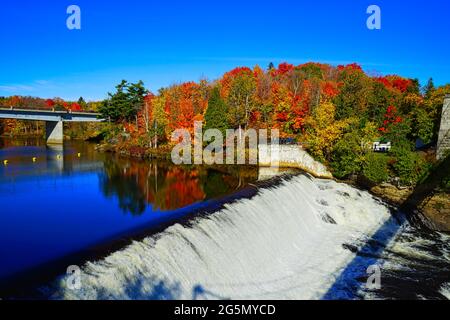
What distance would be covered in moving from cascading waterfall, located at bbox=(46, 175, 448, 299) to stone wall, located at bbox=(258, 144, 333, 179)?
Answer: 5537mm

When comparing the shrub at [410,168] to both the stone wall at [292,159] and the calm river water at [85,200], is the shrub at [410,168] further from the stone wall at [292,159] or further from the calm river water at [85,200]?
the calm river water at [85,200]

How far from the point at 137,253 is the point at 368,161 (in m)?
17.8

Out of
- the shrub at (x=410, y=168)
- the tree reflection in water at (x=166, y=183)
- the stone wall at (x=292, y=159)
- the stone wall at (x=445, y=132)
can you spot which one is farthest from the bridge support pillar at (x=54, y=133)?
the stone wall at (x=445, y=132)

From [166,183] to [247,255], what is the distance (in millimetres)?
12558

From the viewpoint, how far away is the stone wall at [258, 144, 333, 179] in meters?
23.9

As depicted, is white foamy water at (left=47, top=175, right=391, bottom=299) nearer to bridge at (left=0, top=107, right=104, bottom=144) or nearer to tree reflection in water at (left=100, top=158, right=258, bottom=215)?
tree reflection in water at (left=100, top=158, right=258, bottom=215)

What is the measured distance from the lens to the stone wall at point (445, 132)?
21625 mm

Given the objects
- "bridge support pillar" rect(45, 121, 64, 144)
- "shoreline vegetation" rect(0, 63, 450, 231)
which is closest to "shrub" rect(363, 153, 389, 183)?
"shoreline vegetation" rect(0, 63, 450, 231)

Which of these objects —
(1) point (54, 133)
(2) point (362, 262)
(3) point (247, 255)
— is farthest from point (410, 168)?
(1) point (54, 133)

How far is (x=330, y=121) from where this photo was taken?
85.8 ft

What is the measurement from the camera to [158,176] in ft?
83.7

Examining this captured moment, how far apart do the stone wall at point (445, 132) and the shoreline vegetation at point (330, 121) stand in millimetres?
685

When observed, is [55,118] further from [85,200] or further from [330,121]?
[330,121]
